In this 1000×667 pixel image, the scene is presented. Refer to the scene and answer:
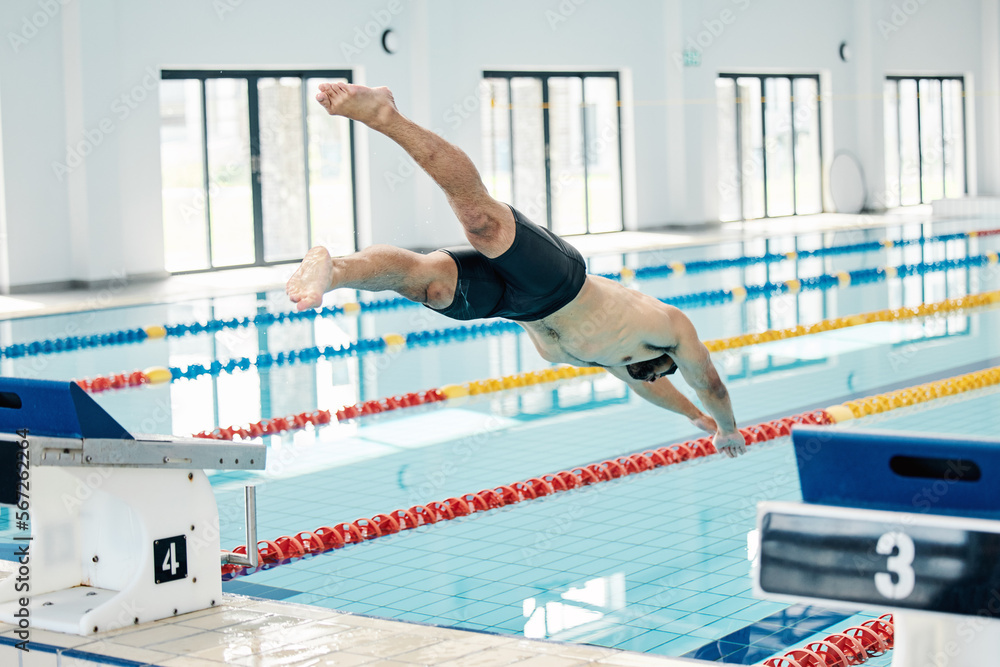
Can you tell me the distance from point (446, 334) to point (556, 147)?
8.84 meters

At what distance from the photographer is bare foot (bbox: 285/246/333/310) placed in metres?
2.79

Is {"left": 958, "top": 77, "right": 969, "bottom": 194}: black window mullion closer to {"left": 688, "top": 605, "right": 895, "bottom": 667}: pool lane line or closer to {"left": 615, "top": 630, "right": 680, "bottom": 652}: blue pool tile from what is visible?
{"left": 688, "top": 605, "right": 895, "bottom": 667}: pool lane line

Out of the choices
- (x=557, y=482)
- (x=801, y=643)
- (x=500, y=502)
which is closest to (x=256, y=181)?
(x=557, y=482)

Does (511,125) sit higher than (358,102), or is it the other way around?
(511,125)

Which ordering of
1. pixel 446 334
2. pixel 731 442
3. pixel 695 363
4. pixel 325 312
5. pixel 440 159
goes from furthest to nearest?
pixel 325 312 < pixel 446 334 < pixel 731 442 < pixel 695 363 < pixel 440 159

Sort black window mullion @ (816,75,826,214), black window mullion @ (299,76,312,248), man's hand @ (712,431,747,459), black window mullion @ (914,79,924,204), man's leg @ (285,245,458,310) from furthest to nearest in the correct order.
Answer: black window mullion @ (914,79,924,204), black window mullion @ (816,75,826,214), black window mullion @ (299,76,312,248), man's hand @ (712,431,747,459), man's leg @ (285,245,458,310)

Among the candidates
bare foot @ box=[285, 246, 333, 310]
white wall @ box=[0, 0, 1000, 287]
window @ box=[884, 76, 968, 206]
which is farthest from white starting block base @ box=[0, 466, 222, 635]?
window @ box=[884, 76, 968, 206]

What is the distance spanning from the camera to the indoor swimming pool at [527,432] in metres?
3.93

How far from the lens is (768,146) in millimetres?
20781

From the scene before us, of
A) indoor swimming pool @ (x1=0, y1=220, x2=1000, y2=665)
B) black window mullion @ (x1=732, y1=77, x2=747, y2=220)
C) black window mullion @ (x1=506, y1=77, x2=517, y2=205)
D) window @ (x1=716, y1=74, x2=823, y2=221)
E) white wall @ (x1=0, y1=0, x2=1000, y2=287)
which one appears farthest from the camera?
black window mullion @ (x1=732, y1=77, x2=747, y2=220)

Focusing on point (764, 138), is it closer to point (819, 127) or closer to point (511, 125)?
point (819, 127)

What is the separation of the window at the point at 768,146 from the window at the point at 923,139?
1.84m

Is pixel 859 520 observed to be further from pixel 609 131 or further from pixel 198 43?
pixel 609 131

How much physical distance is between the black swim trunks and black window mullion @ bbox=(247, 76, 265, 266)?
1185cm
